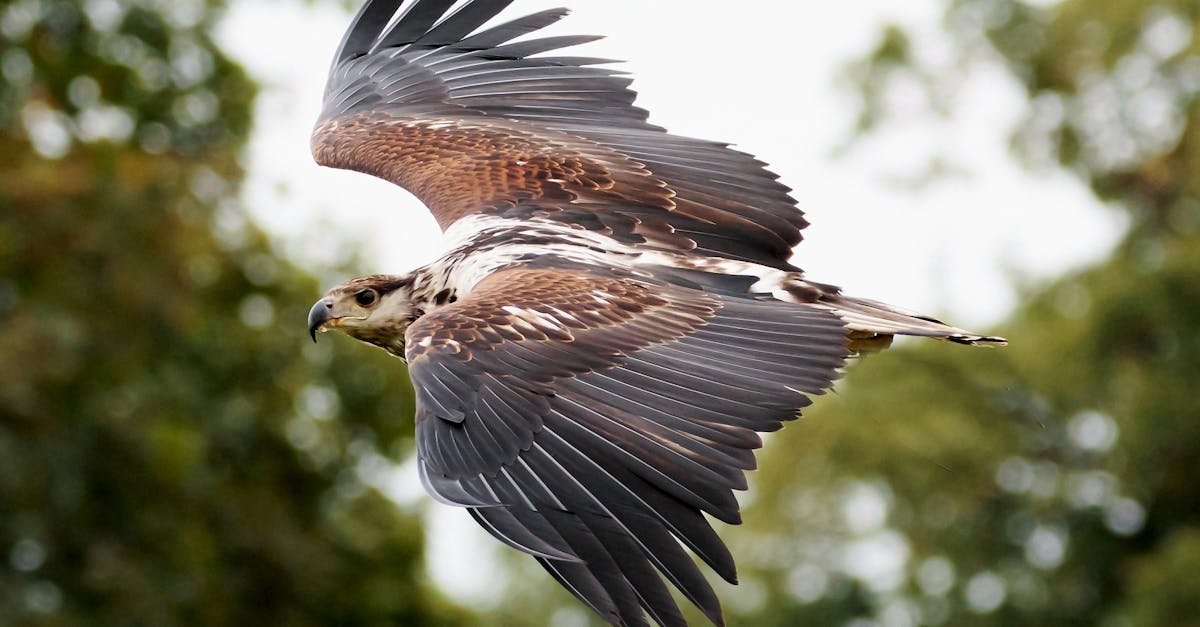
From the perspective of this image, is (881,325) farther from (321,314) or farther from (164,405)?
(164,405)

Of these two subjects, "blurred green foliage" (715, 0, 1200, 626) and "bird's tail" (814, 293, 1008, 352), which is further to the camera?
"blurred green foliage" (715, 0, 1200, 626)

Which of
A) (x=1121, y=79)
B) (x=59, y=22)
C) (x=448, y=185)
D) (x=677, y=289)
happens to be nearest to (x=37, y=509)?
(x=59, y=22)

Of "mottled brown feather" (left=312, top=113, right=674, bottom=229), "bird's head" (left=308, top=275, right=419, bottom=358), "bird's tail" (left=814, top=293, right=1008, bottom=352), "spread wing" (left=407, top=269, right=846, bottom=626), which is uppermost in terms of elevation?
"mottled brown feather" (left=312, top=113, right=674, bottom=229)

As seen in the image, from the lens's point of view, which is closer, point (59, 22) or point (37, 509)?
point (37, 509)

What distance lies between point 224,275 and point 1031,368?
881cm

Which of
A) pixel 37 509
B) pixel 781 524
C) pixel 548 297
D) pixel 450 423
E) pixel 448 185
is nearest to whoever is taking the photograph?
pixel 450 423

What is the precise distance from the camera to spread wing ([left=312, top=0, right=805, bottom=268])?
6.89 meters

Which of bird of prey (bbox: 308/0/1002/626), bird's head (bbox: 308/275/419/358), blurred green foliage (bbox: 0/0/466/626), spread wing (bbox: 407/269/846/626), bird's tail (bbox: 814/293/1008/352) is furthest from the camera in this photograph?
blurred green foliage (bbox: 0/0/466/626)

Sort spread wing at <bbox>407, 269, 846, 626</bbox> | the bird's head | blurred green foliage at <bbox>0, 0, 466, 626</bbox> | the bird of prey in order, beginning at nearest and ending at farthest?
spread wing at <bbox>407, 269, 846, 626</bbox> → the bird of prey → the bird's head → blurred green foliage at <bbox>0, 0, 466, 626</bbox>

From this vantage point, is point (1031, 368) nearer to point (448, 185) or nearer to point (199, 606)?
point (199, 606)

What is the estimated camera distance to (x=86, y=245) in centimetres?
1574

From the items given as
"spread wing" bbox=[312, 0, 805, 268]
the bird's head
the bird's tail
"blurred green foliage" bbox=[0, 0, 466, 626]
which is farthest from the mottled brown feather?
"blurred green foliage" bbox=[0, 0, 466, 626]

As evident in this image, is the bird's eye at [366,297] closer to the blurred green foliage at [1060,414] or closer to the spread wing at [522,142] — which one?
the spread wing at [522,142]

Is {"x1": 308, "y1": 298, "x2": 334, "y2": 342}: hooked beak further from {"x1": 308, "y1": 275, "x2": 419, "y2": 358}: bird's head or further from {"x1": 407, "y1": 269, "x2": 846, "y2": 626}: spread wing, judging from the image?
{"x1": 407, "y1": 269, "x2": 846, "y2": 626}: spread wing
